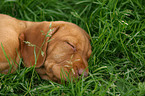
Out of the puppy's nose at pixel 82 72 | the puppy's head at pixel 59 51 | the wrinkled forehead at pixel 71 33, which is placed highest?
the wrinkled forehead at pixel 71 33

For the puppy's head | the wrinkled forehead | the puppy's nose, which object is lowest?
the puppy's nose

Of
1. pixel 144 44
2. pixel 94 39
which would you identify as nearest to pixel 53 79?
pixel 94 39

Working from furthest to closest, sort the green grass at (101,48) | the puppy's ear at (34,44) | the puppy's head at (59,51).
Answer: the puppy's ear at (34,44), the puppy's head at (59,51), the green grass at (101,48)

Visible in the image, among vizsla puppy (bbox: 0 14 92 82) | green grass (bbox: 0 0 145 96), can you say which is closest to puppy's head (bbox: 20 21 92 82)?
vizsla puppy (bbox: 0 14 92 82)

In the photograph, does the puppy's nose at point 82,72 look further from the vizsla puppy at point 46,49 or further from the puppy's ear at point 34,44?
the puppy's ear at point 34,44

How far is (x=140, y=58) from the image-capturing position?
3.55 m

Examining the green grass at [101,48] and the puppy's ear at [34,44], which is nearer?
the green grass at [101,48]

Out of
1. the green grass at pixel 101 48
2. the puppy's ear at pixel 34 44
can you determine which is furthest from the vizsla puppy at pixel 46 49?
the green grass at pixel 101 48

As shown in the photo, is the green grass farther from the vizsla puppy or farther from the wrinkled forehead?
the wrinkled forehead

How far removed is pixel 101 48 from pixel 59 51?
785mm

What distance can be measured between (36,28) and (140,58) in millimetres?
1703

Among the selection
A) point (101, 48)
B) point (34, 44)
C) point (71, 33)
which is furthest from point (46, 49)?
point (101, 48)

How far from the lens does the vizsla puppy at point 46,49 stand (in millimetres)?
3150

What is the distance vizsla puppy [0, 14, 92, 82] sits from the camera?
315cm
